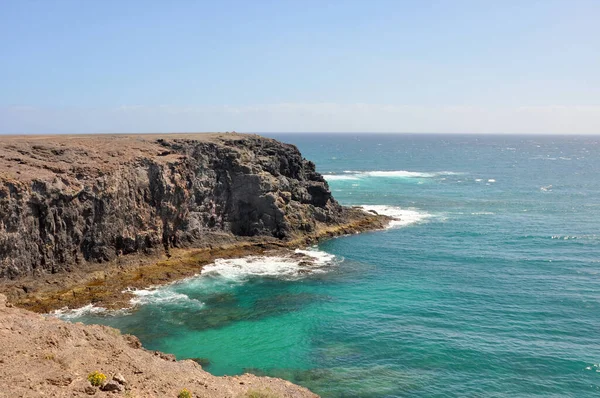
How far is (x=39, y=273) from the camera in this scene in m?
45.5

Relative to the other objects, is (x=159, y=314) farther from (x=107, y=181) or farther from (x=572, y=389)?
(x=572, y=389)

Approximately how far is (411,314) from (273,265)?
20575 mm

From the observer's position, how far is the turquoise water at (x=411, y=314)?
31969 millimetres

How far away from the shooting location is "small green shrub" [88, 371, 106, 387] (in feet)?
68.4

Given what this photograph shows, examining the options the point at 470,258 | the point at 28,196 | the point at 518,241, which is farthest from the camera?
the point at 518,241

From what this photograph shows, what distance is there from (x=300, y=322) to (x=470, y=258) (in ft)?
89.8

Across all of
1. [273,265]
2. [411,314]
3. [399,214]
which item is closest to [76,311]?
[273,265]

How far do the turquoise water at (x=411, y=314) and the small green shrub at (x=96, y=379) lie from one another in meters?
12.9

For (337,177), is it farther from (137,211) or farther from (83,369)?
(83,369)

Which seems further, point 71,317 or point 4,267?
point 4,267

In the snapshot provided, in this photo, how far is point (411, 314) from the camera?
4191 cm

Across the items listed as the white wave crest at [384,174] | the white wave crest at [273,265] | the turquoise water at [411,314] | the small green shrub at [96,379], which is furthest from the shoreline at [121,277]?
the white wave crest at [384,174]

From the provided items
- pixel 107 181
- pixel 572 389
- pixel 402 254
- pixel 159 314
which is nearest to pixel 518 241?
pixel 402 254

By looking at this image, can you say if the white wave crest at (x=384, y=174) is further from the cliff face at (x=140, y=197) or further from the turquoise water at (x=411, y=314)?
the turquoise water at (x=411, y=314)
